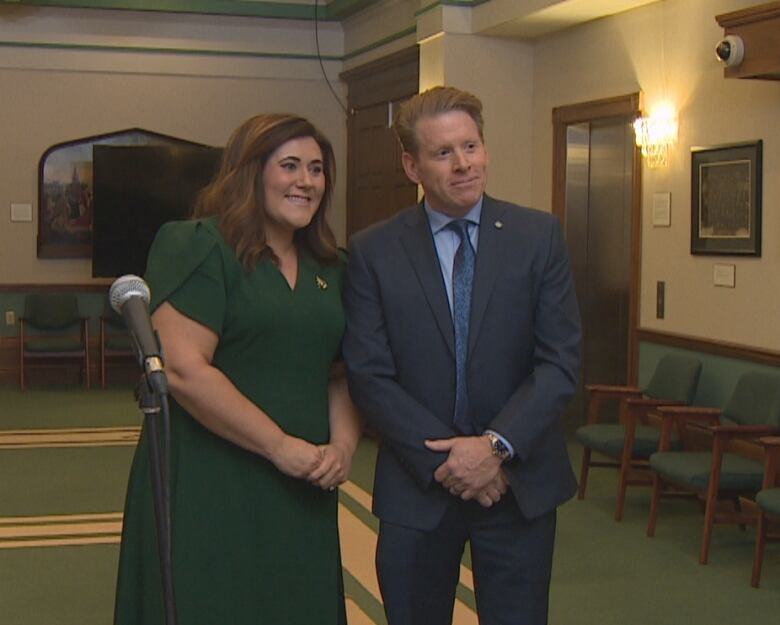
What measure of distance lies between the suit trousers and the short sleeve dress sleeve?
2.09 feet

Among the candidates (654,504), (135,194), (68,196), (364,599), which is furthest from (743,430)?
(68,196)

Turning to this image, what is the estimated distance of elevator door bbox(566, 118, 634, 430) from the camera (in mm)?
8289

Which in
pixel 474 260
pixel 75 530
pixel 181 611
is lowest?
pixel 75 530

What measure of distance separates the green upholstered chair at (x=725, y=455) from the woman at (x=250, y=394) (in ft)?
11.0

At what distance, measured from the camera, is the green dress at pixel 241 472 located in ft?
8.93

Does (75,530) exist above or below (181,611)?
below

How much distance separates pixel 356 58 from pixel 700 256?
17.9 ft

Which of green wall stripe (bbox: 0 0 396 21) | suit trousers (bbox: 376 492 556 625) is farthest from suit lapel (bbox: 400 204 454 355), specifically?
green wall stripe (bbox: 0 0 396 21)

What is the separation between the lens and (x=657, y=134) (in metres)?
7.42

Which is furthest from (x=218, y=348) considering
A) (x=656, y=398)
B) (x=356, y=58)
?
(x=356, y=58)

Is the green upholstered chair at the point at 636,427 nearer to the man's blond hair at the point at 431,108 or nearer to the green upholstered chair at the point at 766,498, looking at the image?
the green upholstered chair at the point at 766,498

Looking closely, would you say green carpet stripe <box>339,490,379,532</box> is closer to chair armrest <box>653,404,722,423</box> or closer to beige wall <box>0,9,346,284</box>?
chair armrest <box>653,404,722,423</box>

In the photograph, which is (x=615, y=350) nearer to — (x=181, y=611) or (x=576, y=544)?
(x=576, y=544)

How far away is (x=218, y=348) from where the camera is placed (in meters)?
2.75
